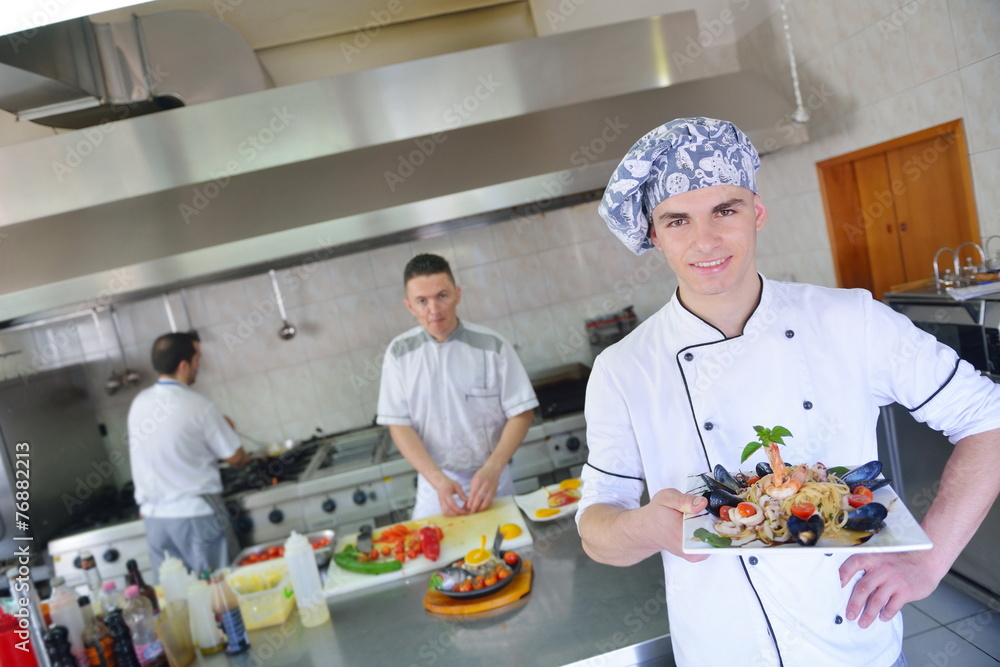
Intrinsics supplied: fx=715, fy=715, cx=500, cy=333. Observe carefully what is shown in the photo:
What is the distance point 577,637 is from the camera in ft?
5.39

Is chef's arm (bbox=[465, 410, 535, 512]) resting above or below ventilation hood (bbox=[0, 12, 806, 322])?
below

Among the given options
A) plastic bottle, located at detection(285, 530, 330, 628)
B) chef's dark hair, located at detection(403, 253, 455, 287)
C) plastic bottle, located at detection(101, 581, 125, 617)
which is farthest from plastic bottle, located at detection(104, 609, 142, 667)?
chef's dark hair, located at detection(403, 253, 455, 287)

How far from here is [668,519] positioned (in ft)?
3.71

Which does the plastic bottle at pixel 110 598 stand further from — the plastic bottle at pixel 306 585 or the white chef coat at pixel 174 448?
the white chef coat at pixel 174 448

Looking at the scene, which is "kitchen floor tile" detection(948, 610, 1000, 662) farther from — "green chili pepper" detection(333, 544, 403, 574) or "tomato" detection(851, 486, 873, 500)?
"green chili pepper" detection(333, 544, 403, 574)

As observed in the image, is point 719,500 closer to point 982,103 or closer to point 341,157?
point 982,103

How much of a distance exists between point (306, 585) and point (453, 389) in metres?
1.21

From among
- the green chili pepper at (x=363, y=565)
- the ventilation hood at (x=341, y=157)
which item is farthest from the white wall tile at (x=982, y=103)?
the green chili pepper at (x=363, y=565)

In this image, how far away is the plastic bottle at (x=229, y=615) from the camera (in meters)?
1.87

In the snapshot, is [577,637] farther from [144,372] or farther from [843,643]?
[144,372]

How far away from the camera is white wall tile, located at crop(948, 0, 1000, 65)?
261 centimetres

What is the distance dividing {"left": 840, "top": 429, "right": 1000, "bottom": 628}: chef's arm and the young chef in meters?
1.76

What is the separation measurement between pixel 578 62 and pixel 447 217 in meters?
1.09

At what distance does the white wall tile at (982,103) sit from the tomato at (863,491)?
2195mm
